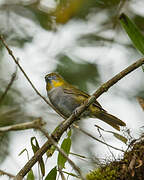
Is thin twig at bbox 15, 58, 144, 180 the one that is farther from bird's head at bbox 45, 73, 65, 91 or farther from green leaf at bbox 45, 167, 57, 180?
bird's head at bbox 45, 73, 65, 91

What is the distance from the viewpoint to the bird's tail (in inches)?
119

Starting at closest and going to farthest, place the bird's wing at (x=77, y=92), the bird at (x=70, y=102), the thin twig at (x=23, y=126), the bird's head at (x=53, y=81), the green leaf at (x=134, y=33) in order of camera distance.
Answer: the thin twig at (x=23, y=126) < the green leaf at (x=134, y=33) < the bird at (x=70, y=102) < the bird's wing at (x=77, y=92) < the bird's head at (x=53, y=81)

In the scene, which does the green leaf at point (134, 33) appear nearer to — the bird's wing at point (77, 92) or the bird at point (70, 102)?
the bird at point (70, 102)

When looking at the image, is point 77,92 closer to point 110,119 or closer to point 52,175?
point 110,119

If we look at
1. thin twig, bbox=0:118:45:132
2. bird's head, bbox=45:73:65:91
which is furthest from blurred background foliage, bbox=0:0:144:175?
thin twig, bbox=0:118:45:132

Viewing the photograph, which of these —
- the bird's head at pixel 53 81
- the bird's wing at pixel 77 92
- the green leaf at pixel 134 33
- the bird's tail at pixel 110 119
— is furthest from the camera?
the bird's head at pixel 53 81

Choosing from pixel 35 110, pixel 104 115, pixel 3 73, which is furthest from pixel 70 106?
pixel 3 73

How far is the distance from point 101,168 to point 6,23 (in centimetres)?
266

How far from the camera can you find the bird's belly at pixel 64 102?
3357 mm

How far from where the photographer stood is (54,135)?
218 centimetres

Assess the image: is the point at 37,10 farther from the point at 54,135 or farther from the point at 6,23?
the point at 54,135

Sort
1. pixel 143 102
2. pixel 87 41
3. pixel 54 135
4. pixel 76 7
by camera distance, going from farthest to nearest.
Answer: pixel 87 41
pixel 76 7
pixel 143 102
pixel 54 135

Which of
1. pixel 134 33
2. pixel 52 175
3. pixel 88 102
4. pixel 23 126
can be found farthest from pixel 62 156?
pixel 23 126

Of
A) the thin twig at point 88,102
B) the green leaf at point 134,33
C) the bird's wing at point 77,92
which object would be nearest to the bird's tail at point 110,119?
the bird's wing at point 77,92
